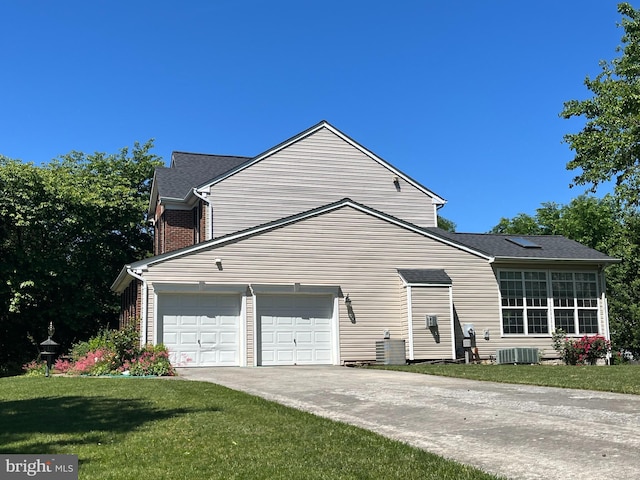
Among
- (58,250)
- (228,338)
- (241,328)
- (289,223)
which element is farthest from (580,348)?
(58,250)

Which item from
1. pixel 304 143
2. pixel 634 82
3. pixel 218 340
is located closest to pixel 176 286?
pixel 218 340

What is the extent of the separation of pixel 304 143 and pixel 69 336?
14.6m

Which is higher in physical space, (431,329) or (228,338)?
(431,329)

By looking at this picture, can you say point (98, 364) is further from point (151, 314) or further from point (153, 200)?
point (153, 200)

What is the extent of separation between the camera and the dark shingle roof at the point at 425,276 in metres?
20.9

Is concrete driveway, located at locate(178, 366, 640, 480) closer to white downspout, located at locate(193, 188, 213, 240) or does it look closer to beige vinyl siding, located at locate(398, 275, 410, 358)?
beige vinyl siding, located at locate(398, 275, 410, 358)

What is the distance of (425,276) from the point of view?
21.2 m

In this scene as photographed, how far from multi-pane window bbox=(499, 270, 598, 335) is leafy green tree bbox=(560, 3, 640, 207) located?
11.8ft

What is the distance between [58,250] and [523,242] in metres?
19.9

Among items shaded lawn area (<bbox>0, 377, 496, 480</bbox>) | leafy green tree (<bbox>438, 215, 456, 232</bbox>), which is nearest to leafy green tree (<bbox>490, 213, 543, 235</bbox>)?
leafy green tree (<bbox>438, 215, 456, 232</bbox>)

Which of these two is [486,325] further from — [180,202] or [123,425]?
[123,425]

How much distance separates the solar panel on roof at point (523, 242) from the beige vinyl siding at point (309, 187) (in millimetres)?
3178

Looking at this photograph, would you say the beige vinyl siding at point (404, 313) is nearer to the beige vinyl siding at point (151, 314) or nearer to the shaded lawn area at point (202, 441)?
the beige vinyl siding at point (151, 314)

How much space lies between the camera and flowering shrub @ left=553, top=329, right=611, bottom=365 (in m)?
22.5
